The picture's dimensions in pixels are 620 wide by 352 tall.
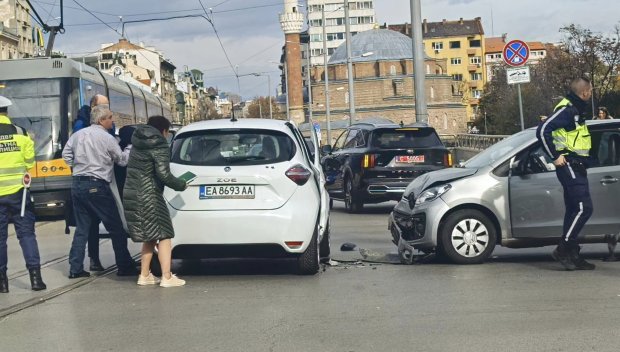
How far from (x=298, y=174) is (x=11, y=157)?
2.84m

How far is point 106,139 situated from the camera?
33.0 ft

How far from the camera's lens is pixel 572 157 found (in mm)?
9672

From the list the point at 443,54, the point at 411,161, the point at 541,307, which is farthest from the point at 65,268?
the point at 443,54

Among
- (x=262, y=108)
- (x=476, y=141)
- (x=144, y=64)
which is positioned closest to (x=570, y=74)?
(x=476, y=141)

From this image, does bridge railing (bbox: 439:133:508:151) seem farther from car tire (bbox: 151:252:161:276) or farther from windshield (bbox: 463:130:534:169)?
car tire (bbox: 151:252:161:276)

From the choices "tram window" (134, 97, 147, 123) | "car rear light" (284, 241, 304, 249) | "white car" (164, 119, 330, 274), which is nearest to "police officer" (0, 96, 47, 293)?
"white car" (164, 119, 330, 274)

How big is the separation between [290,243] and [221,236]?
2.26 ft

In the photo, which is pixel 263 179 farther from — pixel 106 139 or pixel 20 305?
pixel 20 305

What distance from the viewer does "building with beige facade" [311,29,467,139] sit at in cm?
11912

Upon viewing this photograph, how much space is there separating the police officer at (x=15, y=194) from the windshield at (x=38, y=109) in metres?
13.3

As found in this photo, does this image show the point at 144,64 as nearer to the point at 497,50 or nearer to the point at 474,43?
the point at 474,43

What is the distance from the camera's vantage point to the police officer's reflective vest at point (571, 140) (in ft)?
31.9

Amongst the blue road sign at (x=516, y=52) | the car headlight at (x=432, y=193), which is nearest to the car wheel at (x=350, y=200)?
the blue road sign at (x=516, y=52)

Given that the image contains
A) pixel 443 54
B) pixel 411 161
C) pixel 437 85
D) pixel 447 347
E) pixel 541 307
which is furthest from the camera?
pixel 443 54
